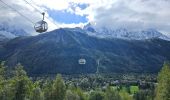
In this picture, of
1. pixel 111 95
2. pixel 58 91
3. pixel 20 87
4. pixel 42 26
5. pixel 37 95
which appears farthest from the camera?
pixel 111 95

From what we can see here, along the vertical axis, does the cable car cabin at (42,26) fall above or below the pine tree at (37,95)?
above

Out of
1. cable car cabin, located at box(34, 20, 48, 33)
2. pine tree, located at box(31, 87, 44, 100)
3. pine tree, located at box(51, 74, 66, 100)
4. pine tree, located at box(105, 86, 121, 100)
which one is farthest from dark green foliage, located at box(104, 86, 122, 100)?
cable car cabin, located at box(34, 20, 48, 33)

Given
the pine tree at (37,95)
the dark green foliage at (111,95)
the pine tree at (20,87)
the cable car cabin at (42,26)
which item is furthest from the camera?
the dark green foliage at (111,95)

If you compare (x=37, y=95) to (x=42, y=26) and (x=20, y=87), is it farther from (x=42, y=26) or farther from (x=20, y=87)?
(x=42, y=26)

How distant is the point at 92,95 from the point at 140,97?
1152 inches

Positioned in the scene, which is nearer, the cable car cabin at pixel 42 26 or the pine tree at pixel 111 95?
the cable car cabin at pixel 42 26

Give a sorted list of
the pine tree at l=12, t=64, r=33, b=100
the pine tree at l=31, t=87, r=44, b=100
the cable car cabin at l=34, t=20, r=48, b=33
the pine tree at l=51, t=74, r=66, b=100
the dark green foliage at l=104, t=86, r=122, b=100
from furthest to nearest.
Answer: the dark green foliage at l=104, t=86, r=122, b=100 < the pine tree at l=51, t=74, r=66, b=100 < the pine tree at l=31, t=87, r=44, b=100 < the pine tree at l=12, t=64, r=33, b=100 < the cable car cabin at l=34, t=20, r=48, b=33

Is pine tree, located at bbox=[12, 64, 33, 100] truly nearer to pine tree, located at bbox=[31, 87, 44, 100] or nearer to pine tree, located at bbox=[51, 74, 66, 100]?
pine tree, located at bbox=[31, 87, 44, 100]

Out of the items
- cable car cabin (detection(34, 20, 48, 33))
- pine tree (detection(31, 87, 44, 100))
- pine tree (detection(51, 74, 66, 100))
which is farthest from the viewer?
pine tree (detection(51, 74, 66, 100))

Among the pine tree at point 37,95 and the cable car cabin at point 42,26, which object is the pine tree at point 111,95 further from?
the cable car cabin at point 42,26

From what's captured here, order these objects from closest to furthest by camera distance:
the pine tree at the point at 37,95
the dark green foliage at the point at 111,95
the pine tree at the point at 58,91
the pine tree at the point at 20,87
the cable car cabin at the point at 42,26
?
the cable car cabin at the point at 42,26, the pine tree at the point at 20,87, the pine tree at the point at 37,95, the pine tree at the point at 58,91, the dark green foliage at the point at 111,95

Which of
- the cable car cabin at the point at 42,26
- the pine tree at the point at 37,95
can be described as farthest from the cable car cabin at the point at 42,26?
the pine tree at the point at 37,95

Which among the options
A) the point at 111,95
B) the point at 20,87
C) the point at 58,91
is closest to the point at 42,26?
the point at 20,87

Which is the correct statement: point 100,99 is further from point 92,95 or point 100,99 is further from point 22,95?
point 22,95
